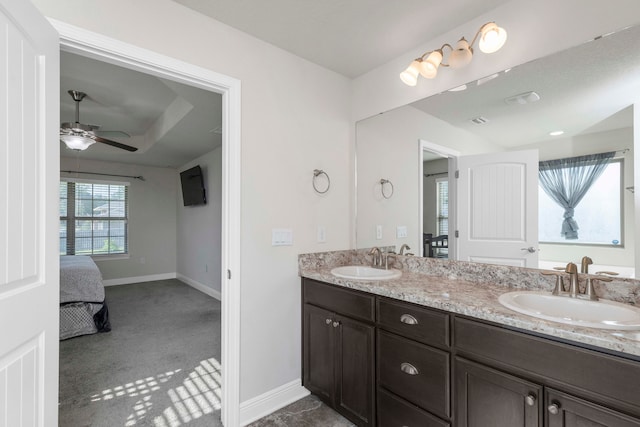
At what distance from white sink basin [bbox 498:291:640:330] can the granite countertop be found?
32mm

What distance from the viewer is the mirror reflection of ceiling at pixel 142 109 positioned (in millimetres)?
2705

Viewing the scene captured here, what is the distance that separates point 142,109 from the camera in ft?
12.1

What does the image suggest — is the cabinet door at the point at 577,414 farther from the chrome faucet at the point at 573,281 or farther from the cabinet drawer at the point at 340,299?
the cabinet drawer at the point at 340,299

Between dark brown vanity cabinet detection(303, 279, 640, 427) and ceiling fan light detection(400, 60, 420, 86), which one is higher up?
ceiling fan light detection(400, 60, 420, 86)

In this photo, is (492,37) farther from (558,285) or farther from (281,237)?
(281,237)

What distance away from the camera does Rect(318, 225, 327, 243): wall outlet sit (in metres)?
2.31

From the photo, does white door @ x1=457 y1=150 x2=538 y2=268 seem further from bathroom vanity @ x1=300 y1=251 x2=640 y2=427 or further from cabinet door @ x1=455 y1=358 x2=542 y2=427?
cabinet door @ x1=455 y1=358 x2=542 y2=427

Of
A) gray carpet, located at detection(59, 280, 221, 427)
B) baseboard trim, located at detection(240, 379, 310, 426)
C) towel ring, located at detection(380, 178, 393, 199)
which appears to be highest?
towel ring, located at detection(380, 178, 393, 199)

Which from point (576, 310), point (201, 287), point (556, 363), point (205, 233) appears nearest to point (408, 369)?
point (556, 363)

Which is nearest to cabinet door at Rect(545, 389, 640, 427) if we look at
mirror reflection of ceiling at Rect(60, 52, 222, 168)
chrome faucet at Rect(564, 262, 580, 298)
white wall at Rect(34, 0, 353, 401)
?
chrome faucet at Rect(564, 262, 580, 298)

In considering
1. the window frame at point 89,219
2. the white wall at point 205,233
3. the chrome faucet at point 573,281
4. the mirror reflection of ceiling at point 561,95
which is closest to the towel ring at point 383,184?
the mirror reflection of ceiling at point 561,95

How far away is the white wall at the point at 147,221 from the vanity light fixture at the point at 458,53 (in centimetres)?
582
